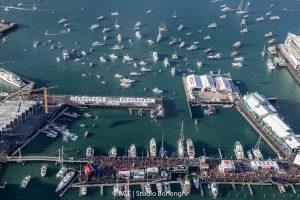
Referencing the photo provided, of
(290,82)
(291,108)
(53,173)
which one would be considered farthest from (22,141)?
(290,82)

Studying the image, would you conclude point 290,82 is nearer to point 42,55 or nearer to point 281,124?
point 281,124

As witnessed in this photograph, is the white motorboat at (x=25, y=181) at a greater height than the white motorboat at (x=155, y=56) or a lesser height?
lesser

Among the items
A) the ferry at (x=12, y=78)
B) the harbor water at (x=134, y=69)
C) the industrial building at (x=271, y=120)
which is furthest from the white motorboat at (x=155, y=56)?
the ferry at (x=12, y=78)

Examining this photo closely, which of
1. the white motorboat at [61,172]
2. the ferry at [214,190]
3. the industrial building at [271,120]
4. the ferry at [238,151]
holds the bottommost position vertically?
the ferry at [214,190]

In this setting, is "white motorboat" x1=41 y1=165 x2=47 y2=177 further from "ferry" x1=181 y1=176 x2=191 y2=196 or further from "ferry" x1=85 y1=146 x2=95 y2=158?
"ferry" x1=181 y1=176 x2=191 y2=196

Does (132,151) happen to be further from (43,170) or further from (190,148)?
(43,170)

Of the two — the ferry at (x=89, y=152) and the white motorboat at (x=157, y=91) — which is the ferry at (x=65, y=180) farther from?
the white motorboat at (x=157, y=91)
